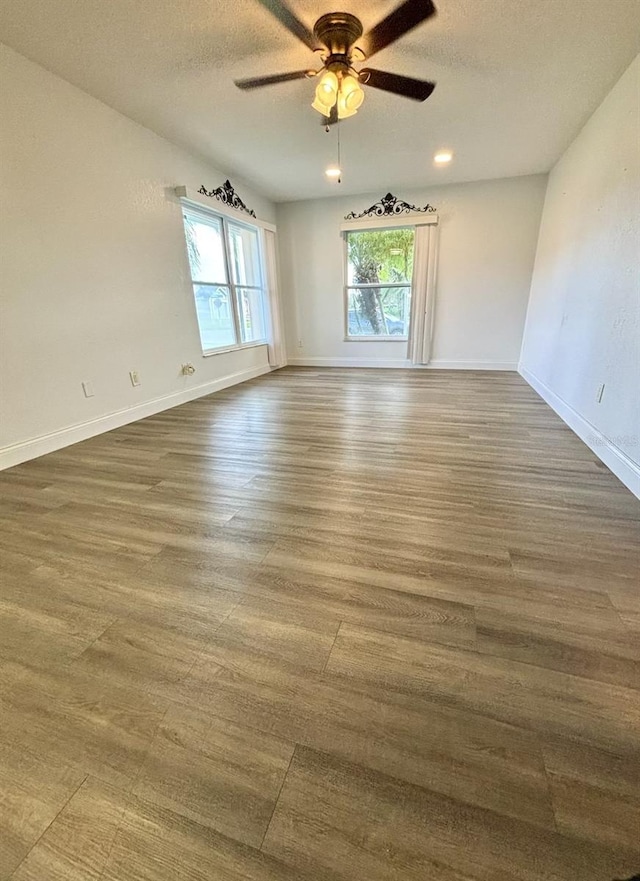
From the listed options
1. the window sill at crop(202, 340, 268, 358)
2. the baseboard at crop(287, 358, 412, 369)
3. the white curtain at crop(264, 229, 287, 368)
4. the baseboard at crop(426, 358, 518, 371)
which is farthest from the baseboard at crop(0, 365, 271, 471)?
the baseboard at crop(426, 358, 518, 371)

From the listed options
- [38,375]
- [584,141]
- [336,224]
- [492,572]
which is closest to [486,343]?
[584,141]

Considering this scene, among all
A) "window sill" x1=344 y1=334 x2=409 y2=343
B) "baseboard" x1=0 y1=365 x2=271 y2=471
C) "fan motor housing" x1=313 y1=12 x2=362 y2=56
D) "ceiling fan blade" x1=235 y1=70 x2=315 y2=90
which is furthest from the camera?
"window sill" x1=344 y1=334 x2=409 y2=343

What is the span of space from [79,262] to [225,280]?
2.04 m

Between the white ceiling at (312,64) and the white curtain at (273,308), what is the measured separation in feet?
4.76

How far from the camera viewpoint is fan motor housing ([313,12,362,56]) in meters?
1.91

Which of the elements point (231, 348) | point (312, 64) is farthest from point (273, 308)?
point (312, 64)

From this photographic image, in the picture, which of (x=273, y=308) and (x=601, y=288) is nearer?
(x=601, y=288)

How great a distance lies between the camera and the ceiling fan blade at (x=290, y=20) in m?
1.79

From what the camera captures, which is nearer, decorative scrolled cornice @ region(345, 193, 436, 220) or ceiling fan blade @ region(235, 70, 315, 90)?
ceiling fan blade @ region(235, 70, 315, 90)

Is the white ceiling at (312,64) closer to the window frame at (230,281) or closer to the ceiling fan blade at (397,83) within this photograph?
the ceiling fan blade at (397,83)

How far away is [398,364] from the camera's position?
229 inches

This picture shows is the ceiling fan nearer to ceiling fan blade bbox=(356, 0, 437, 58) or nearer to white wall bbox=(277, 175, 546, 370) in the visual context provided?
ceiling fan blade bbox=(356, 0, 437, 58)

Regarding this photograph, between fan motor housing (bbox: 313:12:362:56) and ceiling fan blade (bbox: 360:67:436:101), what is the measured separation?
17 centimetres

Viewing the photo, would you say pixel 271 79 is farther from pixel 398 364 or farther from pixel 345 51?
pixel 398 364
